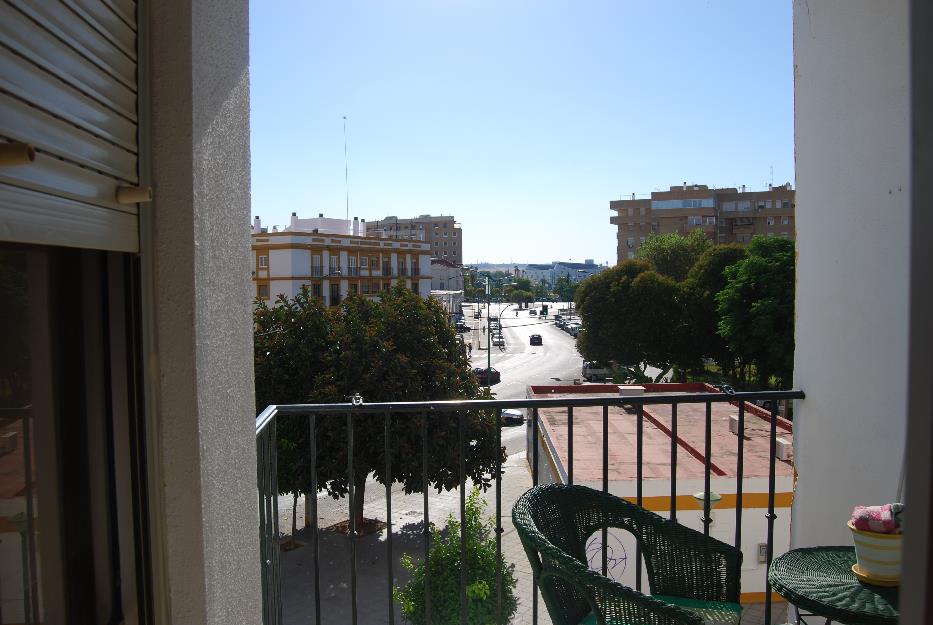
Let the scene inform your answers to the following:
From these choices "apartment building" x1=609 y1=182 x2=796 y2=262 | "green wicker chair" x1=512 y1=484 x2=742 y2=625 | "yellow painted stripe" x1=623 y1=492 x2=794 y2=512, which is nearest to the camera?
"green wicker chair" x1=512 y1=484 x2=742 y2=625

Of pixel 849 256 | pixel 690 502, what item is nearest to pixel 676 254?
pixel 690 502

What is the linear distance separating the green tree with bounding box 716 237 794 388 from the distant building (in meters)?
5.09

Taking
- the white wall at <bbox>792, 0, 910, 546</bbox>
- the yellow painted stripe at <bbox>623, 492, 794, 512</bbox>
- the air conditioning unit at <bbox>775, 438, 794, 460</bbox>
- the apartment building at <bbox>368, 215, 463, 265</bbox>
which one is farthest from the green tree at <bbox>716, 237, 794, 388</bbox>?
the apartment building at <bbox>368, 215, 463, 265</bbox>

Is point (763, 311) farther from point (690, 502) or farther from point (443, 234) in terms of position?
point (443, 234)

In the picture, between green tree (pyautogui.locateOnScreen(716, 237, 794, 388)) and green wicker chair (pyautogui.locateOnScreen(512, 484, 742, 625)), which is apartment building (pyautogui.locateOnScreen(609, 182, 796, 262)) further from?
green wicker chair (pyautogui.locateOnScreen(512, 484, 742, 625))

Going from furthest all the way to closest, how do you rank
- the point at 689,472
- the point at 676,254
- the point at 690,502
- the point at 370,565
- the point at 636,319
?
the point at 676,254 → the point at 636,319 → the point at 370,565 → the point at 689,472 → the point at 690,502

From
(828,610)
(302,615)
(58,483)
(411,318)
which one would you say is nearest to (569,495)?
(828,610)

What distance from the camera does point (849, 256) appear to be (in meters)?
2.48

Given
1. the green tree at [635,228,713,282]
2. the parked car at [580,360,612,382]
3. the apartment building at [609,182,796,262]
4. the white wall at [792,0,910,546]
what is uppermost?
the apartment building at [609,182,796,262]

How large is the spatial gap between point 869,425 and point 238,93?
7.47 feet

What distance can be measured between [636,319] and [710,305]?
98.0 inches

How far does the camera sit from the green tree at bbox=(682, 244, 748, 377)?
917 inches

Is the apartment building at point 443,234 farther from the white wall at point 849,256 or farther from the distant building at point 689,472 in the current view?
the white wall at point 849,256

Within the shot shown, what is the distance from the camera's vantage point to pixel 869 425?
239cm
